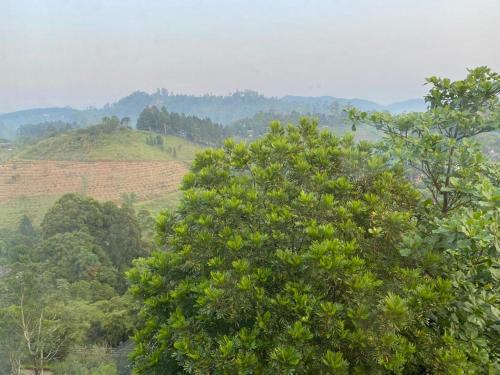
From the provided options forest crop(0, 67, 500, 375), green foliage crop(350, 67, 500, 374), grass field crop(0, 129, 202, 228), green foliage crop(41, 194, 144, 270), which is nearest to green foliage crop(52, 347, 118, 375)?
forest crop(0, 67, 500, 375)

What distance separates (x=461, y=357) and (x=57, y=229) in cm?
2602

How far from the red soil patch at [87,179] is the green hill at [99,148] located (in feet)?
5.39

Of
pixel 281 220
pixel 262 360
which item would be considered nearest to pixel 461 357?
pixel 262 360

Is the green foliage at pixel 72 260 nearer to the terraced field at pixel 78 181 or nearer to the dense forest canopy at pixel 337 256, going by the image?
the dense forest canopy at pixel 337 256

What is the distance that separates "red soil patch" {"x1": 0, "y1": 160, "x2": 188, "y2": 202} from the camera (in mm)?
46281

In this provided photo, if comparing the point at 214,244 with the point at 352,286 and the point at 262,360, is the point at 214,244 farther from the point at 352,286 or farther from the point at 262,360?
the point at 352,286

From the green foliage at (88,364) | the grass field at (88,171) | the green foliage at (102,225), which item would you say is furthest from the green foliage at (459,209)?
the grass field at (88,171)

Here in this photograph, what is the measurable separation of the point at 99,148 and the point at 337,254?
2307 inches

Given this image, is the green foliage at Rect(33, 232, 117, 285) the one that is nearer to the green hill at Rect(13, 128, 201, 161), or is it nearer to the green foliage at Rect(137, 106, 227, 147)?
the green hill at Rect(13, 128, 201, 161)

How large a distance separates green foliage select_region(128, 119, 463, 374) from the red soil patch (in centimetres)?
4156

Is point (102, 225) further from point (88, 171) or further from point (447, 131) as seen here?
point (88, 171)

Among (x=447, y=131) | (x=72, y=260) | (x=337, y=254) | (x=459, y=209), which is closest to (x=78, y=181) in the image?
(x=72, y=260)

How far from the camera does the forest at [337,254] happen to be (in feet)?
8.91

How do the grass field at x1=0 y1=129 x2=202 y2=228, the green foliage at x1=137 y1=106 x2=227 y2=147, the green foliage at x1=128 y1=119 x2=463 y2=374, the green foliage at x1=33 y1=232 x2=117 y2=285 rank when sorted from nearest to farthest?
the green foliage at x1=128 y1=119 x2=463 y2=374
the green foliage at x1=33 y1=232 x2=117 y2=285
the grass field at x1=0 y1=129 x2=202 y2=228
the green foliage at x1=137 y1=106 x2=227 y2=147
